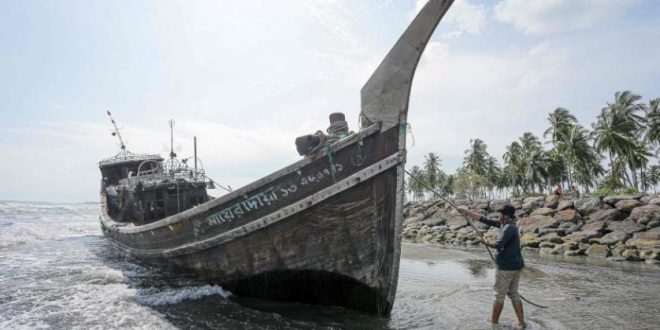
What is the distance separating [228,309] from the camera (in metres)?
6.80

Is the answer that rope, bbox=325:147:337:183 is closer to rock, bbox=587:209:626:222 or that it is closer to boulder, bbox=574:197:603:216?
rock, bbox=587:209:626:222

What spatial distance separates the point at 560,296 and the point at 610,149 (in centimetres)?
3674

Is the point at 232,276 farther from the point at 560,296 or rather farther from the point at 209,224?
the point at 560,296

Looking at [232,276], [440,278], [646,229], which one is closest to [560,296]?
[440,278]

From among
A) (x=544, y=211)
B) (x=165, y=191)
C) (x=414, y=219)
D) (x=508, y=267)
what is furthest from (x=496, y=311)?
(x=414, y=219)

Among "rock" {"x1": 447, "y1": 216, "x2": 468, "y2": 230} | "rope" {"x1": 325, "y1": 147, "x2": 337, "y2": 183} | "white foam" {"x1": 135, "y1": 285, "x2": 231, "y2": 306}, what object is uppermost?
"rope" {"x1": 325, "y1": 147, "x2": 337, "y2": 183}

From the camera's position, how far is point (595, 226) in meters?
18.7

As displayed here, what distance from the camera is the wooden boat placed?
20.3 ft

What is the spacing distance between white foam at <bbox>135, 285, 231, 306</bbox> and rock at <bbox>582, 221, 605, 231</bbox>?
695 inches

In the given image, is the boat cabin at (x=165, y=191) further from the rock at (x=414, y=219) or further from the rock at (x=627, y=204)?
the rock at (x=414, y=219)

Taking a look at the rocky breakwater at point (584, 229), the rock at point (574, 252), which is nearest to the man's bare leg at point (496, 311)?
the rocky breakwater at point (584, 229)

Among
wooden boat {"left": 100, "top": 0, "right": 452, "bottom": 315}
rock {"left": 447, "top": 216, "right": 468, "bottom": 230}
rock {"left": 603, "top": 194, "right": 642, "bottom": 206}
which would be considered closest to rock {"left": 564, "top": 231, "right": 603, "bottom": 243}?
rock {"left": 603, "top": 194, "right": 642, "bottom": 206}

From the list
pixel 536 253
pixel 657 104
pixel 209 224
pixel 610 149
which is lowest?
pixel 536 253

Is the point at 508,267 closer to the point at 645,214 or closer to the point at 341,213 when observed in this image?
the point at 341,213
